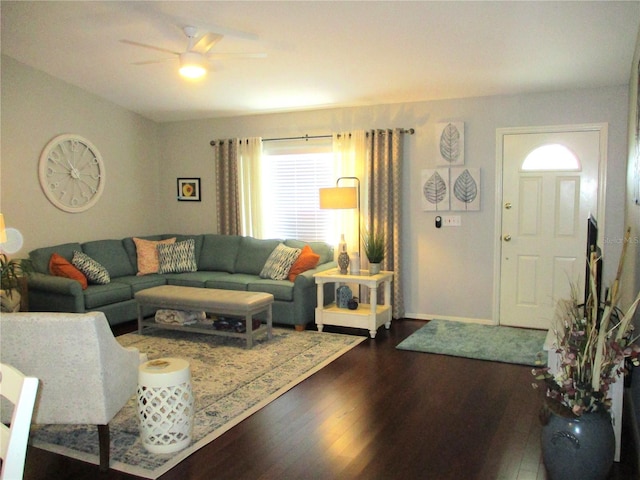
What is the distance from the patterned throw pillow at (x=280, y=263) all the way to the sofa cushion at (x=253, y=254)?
281mm

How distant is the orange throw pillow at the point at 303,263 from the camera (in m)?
5.71

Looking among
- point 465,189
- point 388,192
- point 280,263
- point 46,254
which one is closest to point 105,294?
point 46,254

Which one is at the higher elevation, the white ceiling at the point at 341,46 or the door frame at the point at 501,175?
the white ceiling at the point at 341,46

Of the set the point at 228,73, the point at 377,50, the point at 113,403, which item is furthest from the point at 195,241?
the point at 113,403

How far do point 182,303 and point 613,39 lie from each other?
13.6 ft

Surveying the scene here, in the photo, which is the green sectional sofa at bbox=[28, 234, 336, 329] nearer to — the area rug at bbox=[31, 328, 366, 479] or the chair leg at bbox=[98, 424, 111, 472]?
the area rug at bbox=[31, 328, 366, 479]

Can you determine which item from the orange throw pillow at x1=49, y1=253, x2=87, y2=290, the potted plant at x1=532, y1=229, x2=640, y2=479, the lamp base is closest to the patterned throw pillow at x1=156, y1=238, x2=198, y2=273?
the orange throw pillow at x1=49, y1=253, x2=87, y2=290

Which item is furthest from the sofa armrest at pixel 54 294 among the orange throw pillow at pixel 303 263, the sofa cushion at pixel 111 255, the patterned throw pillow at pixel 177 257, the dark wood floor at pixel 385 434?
the dark wood floor at pixel 385 434

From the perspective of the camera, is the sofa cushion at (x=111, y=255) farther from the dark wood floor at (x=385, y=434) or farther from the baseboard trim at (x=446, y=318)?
the baseboard trim at (x=446, y=318)

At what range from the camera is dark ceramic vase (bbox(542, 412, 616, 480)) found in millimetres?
2412

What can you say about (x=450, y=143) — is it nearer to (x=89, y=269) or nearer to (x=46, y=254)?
(x=89, y=269)

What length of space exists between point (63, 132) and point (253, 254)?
251 centimetres

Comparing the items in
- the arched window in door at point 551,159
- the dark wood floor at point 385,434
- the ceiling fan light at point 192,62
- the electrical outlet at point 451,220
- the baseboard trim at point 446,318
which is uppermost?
the ceiling fan light at point 192,62

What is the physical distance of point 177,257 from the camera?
6.45m
